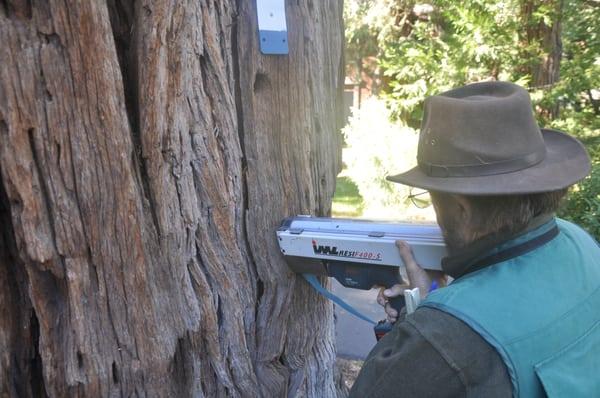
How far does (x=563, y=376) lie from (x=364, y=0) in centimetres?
1297

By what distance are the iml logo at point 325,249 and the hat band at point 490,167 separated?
1.76 ft

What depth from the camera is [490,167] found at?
1.60 meters

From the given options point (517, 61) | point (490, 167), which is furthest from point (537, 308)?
point (517, 61)

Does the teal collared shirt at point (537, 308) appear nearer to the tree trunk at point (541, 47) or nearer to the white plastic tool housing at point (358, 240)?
the white plastic tool housing at point (358, 240)

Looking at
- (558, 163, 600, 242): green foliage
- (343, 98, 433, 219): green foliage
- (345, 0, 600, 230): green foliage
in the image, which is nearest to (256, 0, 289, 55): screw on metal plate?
(558, 163, 600, 242): green foliage

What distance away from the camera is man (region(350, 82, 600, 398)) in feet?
4.61

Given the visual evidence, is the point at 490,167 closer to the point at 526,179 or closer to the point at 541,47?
the point at 526,179

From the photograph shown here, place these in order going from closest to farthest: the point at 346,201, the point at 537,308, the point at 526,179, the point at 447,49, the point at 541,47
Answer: the point at 537,308, the point at 526,179, the point at 541,47, the point at 447,49, the point at 346,201

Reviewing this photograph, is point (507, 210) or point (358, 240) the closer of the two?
point (507, 210)

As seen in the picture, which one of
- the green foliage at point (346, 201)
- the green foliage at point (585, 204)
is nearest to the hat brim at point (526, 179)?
the green foliage at point (585, 204)

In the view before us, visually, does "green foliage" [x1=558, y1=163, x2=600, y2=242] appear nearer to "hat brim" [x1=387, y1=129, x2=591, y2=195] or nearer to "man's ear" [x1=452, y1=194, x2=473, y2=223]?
"hat brim" [x1=387, y1=129, x2=591, y2=195]

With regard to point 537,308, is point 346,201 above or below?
below

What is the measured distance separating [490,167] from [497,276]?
311 millimetres

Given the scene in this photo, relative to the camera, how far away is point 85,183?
165cm
